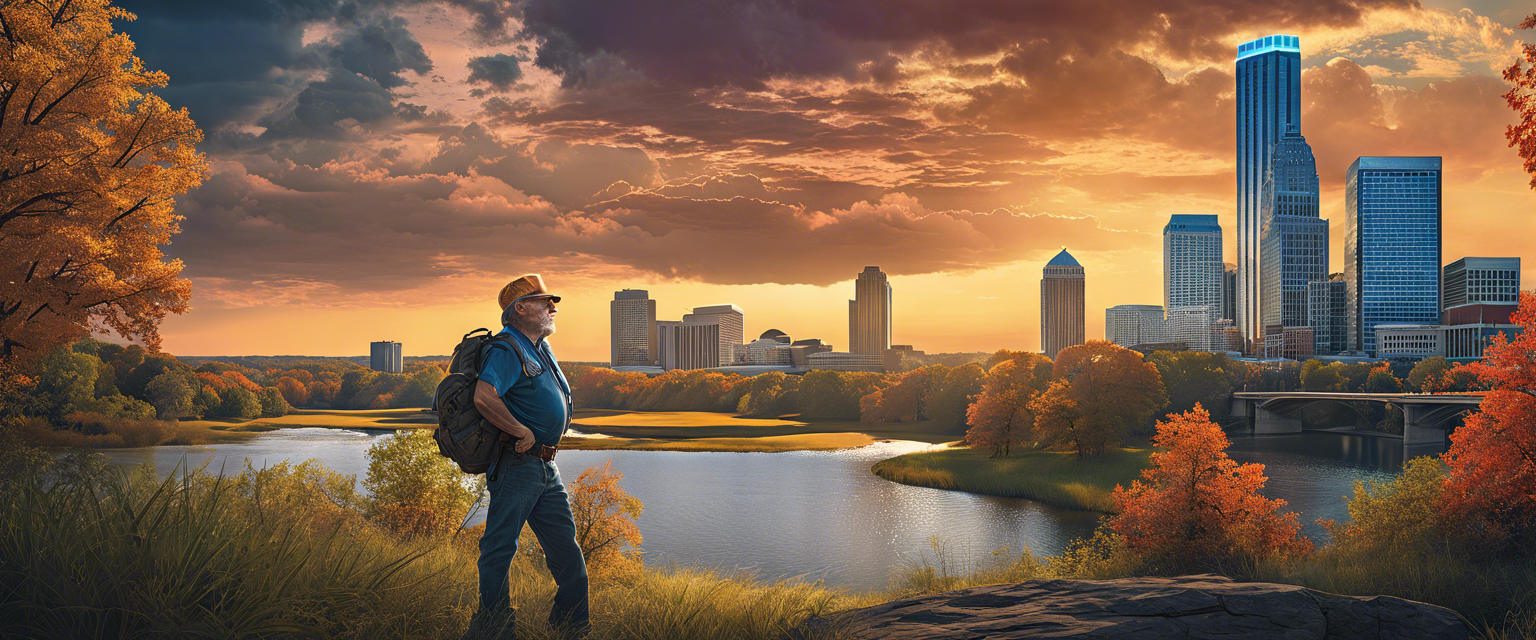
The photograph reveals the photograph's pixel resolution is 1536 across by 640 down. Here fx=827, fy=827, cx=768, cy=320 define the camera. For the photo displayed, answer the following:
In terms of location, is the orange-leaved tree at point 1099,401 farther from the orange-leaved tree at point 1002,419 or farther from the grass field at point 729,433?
the grass field at point 729,433

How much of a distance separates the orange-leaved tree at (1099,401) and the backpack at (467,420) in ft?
130

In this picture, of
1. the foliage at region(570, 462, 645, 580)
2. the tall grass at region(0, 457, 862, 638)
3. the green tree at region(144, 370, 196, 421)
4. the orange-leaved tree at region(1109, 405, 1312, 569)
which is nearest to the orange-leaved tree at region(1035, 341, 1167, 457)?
the orange-leaved tree at region(1109, 405, 1312, 569)

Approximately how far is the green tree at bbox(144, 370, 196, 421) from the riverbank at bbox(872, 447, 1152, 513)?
217 ft

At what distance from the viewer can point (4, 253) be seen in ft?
46.9

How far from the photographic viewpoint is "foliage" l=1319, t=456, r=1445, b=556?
16500mm

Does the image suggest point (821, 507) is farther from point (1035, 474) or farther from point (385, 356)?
point (385, 356)

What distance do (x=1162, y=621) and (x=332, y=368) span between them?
124 metres

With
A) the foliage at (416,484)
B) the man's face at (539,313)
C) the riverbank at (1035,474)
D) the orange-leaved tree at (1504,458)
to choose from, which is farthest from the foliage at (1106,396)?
the man's face at (539,313)

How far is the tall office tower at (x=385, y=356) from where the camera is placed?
133750 mm

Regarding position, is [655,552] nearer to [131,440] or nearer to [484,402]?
[484,402]

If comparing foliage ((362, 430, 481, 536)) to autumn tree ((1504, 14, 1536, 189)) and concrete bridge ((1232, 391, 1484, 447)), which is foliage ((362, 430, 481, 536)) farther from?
concrete bridge ((1232, 391, 1484, 447))

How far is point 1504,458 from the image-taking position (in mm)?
15391

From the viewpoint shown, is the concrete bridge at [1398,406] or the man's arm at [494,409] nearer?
the man's arm at [494,409]

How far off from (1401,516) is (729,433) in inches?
2264
